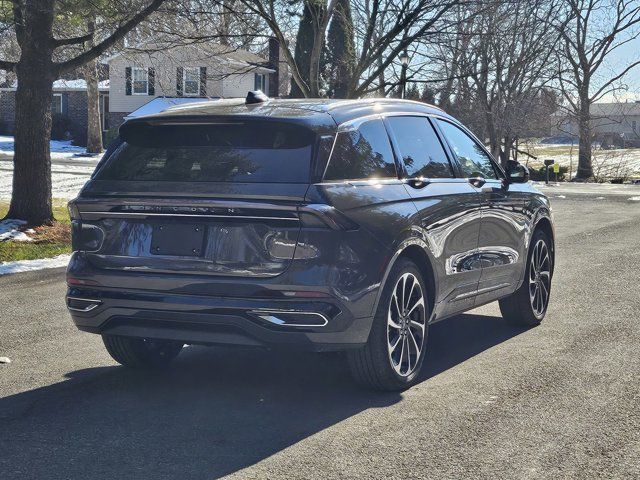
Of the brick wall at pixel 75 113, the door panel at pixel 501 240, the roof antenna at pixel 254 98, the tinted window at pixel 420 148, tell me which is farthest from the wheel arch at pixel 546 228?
the brick wall at pixel 75 113

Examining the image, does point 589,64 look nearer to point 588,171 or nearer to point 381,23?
point 588,171

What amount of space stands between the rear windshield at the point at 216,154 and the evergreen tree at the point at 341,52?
1639cm

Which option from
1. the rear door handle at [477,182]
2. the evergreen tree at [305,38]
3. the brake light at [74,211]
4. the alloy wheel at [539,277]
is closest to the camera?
the brake light at [74,211]

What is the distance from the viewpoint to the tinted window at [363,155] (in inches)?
233

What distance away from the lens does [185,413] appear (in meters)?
5.71

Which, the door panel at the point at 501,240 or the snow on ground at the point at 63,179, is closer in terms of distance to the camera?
the door panel at the point at 501,240

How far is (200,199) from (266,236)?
0.43 metres

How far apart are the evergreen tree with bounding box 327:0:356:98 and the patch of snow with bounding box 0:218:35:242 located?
919cm

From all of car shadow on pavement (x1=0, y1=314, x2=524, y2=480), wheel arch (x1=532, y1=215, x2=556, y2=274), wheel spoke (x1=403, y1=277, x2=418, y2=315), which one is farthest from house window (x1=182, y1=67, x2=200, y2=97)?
wheel spoke (x1=403, y1=277, x2=418, y2=315)

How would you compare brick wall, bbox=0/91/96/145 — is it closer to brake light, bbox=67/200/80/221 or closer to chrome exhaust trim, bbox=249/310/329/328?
brake light, bbox=67/200/80/221

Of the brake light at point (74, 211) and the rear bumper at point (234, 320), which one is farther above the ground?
the brake light at point (74, 211)

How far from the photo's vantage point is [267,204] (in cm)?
555

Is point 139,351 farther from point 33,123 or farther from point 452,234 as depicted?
point 33,123

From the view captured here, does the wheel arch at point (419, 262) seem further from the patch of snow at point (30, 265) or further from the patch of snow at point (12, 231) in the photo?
the patch of snow at point (12, 231)
